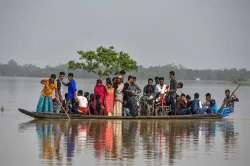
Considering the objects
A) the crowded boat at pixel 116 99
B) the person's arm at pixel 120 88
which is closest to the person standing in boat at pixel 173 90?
the crowded boat at pixel 116 99

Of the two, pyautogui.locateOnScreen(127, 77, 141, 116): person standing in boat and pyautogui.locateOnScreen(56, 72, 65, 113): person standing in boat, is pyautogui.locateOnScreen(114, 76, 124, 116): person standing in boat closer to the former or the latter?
pyautogui.locateOnScreen(127, 77, 141, 116): person standing in boat

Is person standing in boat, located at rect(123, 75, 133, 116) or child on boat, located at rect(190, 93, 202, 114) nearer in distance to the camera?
person standing in boat, located at rect(123, 75, 133, 116)

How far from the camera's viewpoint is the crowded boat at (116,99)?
2250 centimetres

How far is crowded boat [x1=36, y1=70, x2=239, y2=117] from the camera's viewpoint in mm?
22500

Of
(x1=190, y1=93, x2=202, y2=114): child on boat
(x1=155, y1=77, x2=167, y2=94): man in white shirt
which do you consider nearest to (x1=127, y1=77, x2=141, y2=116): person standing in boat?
(x1=155, y1=77, x2=167, y2=94): man in white shirt

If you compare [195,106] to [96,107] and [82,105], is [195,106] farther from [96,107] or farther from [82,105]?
[82,105]

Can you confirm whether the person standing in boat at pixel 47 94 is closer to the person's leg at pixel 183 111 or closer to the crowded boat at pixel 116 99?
the crowded boat at pixel 116 99

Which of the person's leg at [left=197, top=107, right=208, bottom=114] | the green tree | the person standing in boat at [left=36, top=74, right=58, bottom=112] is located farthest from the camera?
the green tree

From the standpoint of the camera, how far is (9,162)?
14.2 meters

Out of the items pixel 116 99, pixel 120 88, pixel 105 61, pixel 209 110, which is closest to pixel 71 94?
pixel 116 99

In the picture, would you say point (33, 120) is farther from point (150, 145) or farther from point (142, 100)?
point (150, 145)

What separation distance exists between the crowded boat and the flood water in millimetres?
663

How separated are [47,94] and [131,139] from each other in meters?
5.14

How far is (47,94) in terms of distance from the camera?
22.2m
